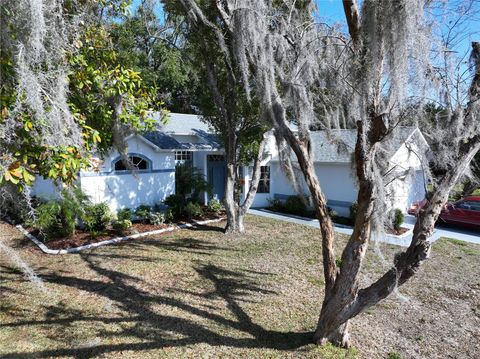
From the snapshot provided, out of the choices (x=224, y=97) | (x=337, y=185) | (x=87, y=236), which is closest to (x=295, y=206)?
(x=337, y=185)

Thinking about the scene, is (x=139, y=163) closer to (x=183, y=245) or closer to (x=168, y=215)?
Answer: (x=168, y=215)

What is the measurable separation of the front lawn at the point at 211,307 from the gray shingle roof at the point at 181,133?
4833 mm

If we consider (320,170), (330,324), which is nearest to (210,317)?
(330,324)

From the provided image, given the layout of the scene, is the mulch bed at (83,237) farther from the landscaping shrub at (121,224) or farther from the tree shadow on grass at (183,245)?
the tree shadow on grass at (183,245)

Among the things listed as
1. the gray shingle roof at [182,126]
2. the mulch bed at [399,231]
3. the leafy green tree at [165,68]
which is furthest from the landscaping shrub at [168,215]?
the mulch bed at [399,231]

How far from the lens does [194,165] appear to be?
14.3m

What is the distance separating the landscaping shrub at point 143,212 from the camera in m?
11.0

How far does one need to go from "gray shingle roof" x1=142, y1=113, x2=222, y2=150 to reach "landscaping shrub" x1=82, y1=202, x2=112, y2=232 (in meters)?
3.04

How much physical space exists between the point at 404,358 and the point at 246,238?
19.7 feet

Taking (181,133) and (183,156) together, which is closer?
(181,133)

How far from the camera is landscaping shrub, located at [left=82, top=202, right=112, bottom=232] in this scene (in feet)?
31.3

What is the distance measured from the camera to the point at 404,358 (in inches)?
161

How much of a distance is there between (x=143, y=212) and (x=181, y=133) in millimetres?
3939

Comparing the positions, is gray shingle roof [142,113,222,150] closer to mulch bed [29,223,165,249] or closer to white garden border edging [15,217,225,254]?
white garden border edging [15,217,225,254]
